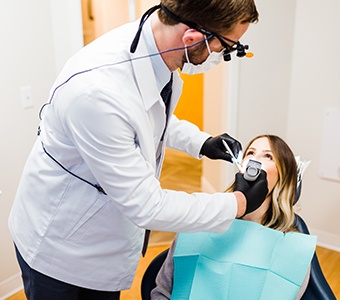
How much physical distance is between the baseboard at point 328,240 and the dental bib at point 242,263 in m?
1.43

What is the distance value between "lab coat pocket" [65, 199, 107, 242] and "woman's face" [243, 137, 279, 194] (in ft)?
1.62

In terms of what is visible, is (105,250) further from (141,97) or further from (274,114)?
(274,114)

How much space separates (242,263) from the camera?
145 cm

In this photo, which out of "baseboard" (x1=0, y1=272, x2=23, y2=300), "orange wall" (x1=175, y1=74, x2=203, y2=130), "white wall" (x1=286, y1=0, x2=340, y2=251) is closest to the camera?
"baseboard" (x1=0, y1=272, x2=23, y2=300)

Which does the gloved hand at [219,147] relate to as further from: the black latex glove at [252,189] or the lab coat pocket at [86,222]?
the lab coat pocket at [86,222]

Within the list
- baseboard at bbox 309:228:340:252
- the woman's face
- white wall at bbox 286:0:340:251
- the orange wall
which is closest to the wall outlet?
the woman's face

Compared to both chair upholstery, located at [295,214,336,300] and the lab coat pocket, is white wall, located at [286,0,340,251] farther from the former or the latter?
the lab coat pocket

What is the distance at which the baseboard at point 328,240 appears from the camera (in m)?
2.74

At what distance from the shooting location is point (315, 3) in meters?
2.48

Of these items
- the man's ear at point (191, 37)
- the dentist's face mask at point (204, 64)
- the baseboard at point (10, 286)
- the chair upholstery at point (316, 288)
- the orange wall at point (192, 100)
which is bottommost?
the baseboard at point (10, 286)

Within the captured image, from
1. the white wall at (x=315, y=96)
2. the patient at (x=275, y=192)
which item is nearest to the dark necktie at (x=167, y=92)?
the patient at (x=275, y=192)

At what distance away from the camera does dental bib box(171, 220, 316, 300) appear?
4.56ft

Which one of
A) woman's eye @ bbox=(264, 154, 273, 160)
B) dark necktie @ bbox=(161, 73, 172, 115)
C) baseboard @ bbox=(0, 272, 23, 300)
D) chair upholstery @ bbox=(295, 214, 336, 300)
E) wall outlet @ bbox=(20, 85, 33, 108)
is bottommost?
baseboard @ bbox=(0, 272, 23, 300)

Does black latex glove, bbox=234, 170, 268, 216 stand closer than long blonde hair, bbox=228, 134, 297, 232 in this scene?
Result: Yes
